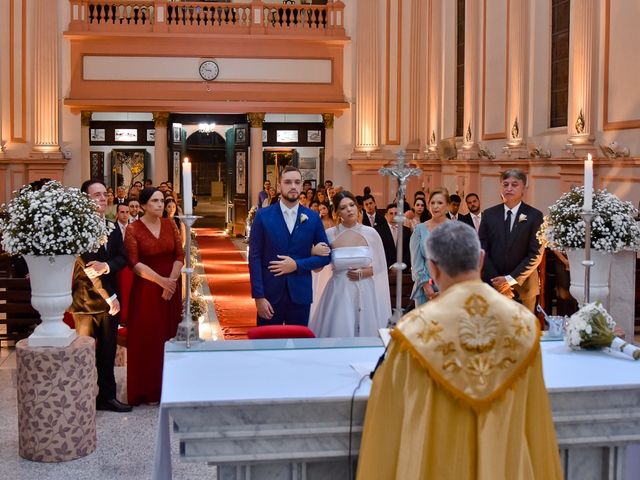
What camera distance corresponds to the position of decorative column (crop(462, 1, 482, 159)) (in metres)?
16.4

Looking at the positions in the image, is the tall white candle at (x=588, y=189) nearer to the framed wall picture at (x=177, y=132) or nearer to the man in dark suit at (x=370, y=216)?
the man in dark suit at (x=370, y=216)

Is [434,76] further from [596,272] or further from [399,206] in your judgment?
[399,206]

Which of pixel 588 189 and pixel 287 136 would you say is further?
pixel 287 136

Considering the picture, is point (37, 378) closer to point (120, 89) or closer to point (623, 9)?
point (623, 9)

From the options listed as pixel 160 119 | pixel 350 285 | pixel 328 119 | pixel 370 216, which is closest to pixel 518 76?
pixel 370 216

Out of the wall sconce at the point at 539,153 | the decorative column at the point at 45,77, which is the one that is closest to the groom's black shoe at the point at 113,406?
the wall sconce at the point at 539,153

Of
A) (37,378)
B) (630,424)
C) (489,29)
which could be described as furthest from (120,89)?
(630,424)

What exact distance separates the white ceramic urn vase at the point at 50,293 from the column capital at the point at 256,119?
16302 millimetres

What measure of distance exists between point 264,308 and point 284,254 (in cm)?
42

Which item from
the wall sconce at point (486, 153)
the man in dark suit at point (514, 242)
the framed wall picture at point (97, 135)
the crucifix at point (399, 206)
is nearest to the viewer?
the crucifix at point (399, 206)

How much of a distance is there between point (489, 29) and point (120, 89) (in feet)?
27.8

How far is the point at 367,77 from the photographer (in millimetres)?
20578

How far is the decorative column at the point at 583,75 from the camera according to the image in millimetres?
11852

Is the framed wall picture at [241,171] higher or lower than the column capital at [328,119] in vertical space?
lower
